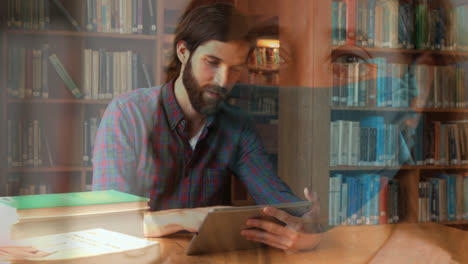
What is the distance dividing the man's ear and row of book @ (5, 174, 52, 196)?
33 cm

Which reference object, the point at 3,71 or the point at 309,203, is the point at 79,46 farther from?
the point at 309,203

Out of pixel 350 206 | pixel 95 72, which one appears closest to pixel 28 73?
pixel 95 72

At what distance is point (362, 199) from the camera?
1.02 metres

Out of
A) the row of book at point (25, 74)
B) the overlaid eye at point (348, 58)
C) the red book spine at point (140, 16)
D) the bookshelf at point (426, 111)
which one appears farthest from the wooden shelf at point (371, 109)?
the row of book at point (25, 74)

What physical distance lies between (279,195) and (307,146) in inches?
5.2

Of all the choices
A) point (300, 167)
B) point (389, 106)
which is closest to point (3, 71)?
point (300, 167)

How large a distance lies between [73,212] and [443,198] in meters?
0.96

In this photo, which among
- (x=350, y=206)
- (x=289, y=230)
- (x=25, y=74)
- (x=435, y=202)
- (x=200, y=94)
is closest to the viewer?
(x=25, y=74)

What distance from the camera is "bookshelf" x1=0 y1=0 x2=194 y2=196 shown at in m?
0.70

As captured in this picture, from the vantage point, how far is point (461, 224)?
3.85 ft

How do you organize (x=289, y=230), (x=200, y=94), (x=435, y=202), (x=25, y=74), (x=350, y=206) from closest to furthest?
(x=25, y=74) → (x=200, y=94) → (x=289, y=230) → (x=350, y=206) → (x=435, y=202)

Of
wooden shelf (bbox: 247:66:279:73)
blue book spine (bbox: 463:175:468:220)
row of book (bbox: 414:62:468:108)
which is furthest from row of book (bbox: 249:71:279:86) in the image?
blue book spine (bbox: 463:175:468:220)

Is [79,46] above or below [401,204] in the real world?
above

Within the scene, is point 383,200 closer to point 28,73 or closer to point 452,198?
point 452,198
